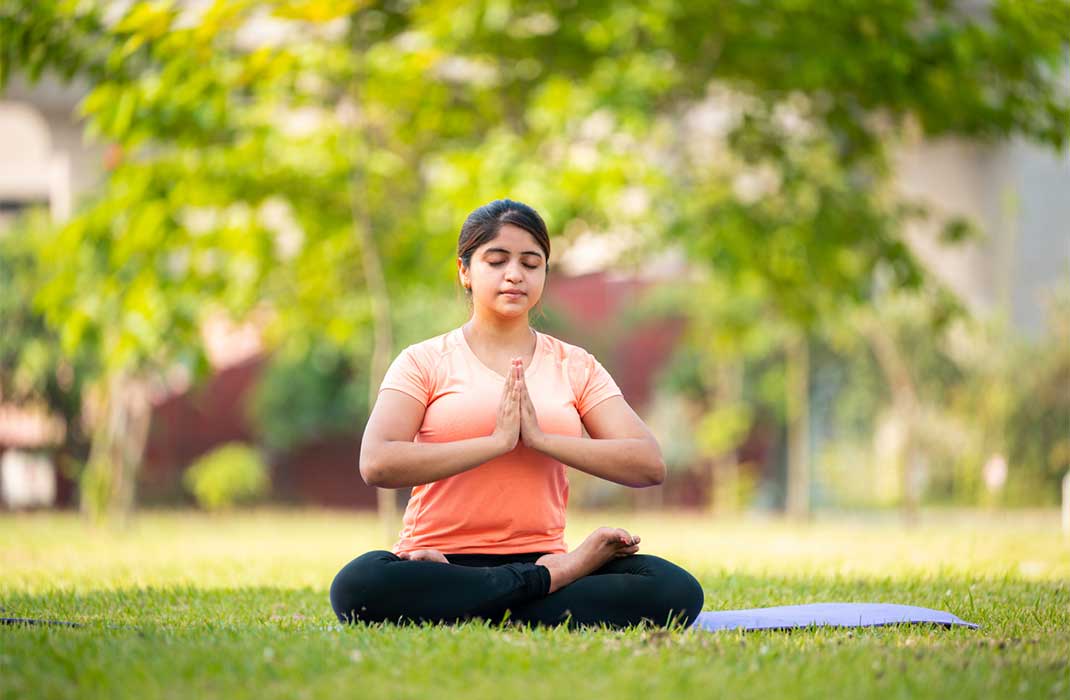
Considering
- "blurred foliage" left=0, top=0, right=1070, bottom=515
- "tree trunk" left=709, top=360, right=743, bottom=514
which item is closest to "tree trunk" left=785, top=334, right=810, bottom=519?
"tree trunk" left=709, top=360, right=743, bottom=514

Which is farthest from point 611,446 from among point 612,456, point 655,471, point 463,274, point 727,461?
point 727,461

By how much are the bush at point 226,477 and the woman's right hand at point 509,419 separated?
12876mm

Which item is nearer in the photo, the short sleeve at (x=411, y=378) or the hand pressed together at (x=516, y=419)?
the hand pressed together at (x=516, y=419)

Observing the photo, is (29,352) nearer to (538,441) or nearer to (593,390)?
(593,390)

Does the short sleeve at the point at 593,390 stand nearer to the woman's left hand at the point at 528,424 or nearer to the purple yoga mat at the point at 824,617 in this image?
the woman's left hand at the point at 528,424

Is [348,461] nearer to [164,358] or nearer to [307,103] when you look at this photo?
A: [164,358]

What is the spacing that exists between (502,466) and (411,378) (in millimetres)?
368

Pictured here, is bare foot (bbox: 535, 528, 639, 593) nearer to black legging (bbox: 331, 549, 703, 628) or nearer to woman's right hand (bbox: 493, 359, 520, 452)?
black legging (bbox: 331, 549, 703, 628)

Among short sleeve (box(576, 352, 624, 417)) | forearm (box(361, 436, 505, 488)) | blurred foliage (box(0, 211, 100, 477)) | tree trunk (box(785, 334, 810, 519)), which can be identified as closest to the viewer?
forearm (box(361, 436, 505, 488))

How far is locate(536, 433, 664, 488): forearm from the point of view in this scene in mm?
3812

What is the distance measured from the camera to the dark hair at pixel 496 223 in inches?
159

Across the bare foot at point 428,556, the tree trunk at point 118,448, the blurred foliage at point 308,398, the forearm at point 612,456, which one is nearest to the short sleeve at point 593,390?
the forearm at point 612,456

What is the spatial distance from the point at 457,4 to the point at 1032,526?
644 cm

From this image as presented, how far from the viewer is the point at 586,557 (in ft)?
12.7
